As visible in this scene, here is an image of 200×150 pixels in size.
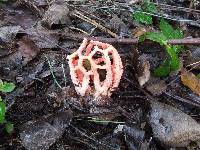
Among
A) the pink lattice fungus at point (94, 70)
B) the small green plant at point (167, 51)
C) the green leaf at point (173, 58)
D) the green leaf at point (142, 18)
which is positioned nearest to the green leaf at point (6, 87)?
the pink lattice fungus at point (94, 70)

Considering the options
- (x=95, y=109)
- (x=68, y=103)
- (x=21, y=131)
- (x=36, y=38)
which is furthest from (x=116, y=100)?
(x=36, y=38)

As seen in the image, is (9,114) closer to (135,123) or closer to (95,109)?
(95,109)

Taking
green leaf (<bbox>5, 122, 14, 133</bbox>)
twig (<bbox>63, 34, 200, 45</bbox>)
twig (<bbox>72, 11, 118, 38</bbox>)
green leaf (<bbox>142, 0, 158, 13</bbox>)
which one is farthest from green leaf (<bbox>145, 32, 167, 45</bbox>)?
green leaf (<bbox>5, 122, 14, 133</bbox>)

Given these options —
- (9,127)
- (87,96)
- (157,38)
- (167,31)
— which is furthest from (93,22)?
(9,127)

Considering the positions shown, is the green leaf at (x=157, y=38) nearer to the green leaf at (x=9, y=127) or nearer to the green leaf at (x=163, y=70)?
the green leaf at (x=163, y=70)

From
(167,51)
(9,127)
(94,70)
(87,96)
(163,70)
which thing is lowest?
(9,127)

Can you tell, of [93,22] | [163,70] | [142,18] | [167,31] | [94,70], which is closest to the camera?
[94,70]

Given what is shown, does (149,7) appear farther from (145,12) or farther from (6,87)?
(6,87)
